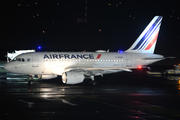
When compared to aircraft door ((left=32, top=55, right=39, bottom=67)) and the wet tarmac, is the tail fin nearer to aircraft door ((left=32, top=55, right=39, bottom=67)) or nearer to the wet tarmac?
aircraft door ((left=32, top=55, right=39, bottom=67))

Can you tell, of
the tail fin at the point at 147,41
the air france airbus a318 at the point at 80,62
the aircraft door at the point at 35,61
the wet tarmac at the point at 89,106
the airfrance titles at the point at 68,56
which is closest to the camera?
the wet tarmac at the point at 89,106

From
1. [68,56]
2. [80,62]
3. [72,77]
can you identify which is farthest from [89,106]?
[68,56]

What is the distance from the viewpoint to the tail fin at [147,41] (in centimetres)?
3512

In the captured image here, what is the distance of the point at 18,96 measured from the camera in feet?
69.8

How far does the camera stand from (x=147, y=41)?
35.3 meters

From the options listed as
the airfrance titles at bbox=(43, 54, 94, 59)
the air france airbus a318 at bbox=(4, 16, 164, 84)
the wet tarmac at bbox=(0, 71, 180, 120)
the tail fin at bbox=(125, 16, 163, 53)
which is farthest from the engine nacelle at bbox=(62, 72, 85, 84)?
the tail fin at bbox=(125, 16, 163, 53)

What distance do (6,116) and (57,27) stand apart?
285 feet

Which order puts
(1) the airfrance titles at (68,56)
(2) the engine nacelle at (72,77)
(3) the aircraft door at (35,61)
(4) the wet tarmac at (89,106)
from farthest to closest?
(1) the airfrance titles at (68,56), (3) the aircraft door at (35,61), (2) the engine nacelle at (72,77), (4) the wet tarmac at (89,106)

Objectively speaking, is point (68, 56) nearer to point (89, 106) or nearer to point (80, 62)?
point (80, 62)

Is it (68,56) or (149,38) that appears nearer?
(68,56)

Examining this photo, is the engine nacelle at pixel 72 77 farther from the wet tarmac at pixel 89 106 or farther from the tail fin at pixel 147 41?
the tail fin at pixel 147 41

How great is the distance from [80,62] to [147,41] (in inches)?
409

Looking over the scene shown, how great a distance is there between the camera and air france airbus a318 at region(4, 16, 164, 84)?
1148 inches

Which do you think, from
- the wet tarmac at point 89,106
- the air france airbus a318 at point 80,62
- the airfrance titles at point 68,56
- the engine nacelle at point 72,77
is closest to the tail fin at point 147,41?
the air france airbus a318 at point 80,62
